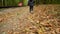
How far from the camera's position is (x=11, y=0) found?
1881 centimetres

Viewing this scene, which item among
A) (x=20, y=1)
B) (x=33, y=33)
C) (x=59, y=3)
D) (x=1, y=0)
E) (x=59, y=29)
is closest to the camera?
(x=33, y=33)

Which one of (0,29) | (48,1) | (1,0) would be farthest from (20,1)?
(0,29)

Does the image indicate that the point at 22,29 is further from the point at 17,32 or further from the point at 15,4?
the point at 15,4

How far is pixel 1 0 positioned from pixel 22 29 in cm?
1169

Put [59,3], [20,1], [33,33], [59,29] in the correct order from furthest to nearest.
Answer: [59,3], [20,1], [59,29], [33,33]

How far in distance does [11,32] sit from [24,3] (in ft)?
43.5

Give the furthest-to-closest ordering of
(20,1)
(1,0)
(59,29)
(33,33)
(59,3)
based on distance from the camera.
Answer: (59,3) < (20,1) < (1,0) < (59,29) < (33,33)

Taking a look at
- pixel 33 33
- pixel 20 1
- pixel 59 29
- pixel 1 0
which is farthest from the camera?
pixel 20 1

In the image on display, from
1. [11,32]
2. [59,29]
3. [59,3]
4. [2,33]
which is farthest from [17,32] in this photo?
[59,3]

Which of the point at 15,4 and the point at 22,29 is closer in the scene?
the point at 22,29

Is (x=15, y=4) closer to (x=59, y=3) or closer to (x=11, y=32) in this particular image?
(x=59, y=3)

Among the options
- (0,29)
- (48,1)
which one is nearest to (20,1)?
(48,1)

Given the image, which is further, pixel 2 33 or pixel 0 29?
pixel 0 29

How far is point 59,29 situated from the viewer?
25.3 ft
